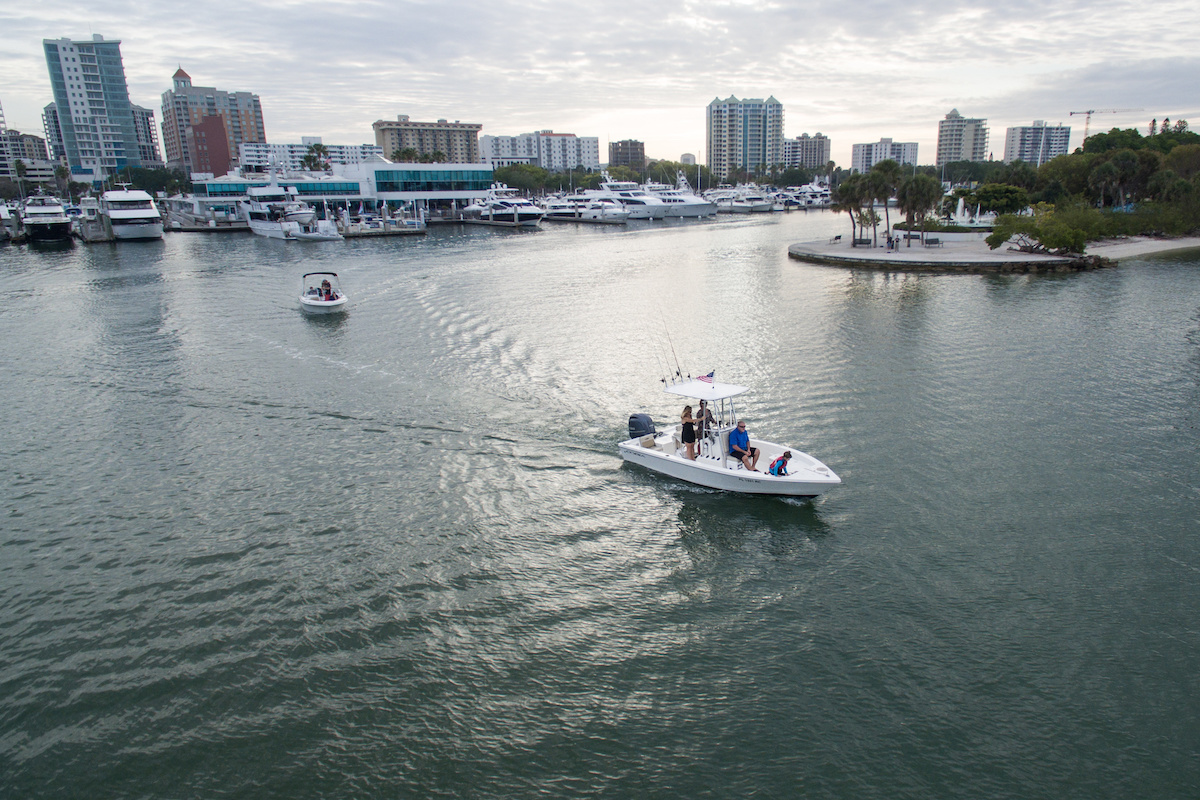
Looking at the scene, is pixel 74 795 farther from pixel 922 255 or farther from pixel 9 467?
pixel 922 255

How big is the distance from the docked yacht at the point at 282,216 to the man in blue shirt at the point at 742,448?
87034 millimetres

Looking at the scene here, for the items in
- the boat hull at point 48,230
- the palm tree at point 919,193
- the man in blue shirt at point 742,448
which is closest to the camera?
the man in blue shirt at point 742,448

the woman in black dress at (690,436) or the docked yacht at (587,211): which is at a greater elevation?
the docked yacht at (587,211)

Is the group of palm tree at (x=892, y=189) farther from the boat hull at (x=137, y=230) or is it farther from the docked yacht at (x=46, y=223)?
the docked yacht at (x=46, y=223)

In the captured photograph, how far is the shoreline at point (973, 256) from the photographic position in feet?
167

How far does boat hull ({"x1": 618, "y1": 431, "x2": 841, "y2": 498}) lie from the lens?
52.7ft

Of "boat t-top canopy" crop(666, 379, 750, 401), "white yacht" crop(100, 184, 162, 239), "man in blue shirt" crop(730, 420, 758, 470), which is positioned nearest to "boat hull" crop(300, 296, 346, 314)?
"boat t-top canopy" crop(666, 379, 750, 401)

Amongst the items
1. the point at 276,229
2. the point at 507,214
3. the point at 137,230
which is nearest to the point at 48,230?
the point at 137,230

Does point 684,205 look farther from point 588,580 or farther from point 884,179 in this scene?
point 588,580

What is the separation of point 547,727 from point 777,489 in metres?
8.41

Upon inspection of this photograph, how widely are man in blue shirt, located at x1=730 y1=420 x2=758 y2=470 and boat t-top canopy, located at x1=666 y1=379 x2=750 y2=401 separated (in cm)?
89

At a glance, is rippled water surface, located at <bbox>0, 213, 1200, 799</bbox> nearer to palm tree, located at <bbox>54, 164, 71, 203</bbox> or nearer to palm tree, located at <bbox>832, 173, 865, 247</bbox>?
palm tree, located at <bbox>832, 173, 865, 247</bbox>

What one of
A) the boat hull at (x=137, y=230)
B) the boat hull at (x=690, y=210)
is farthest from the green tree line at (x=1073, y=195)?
the boat hull at (x=137, y=230)

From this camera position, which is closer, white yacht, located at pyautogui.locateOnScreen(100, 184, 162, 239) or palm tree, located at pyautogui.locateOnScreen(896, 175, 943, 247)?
palm tree, located at pyautogui.locateOnScreen(896, 175, 943, 247)
